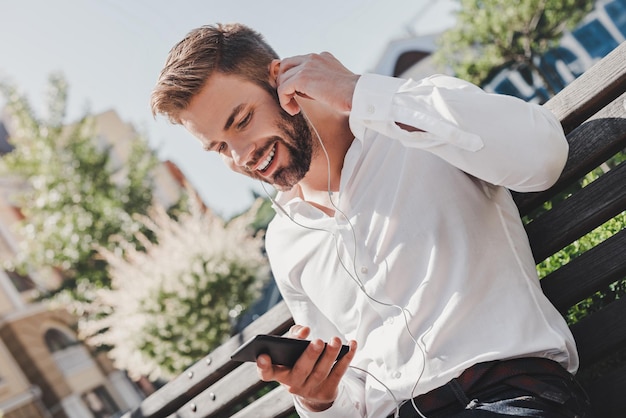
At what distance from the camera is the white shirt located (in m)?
1.56

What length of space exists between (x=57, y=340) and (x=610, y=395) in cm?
2411

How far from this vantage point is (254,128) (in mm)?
2064

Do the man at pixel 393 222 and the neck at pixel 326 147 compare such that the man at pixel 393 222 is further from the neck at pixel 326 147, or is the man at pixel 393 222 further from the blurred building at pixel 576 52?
the blurred building at pixel 576 52

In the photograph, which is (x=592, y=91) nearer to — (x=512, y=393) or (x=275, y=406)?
(x=512, y=393)

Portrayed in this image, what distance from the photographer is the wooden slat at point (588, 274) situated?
190 centimetres

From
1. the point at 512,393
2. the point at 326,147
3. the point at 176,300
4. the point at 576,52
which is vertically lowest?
the point at 512,393

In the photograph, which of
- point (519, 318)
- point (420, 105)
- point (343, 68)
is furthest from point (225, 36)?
point (519, 318)

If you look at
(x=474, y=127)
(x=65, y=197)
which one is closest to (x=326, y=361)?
(x=474, y=127)

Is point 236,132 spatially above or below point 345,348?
above

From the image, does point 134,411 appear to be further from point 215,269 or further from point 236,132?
point 215,269

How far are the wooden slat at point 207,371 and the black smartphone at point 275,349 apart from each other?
0.66 meters

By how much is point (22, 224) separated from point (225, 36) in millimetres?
15813

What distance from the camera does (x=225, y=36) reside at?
2205 millimetres

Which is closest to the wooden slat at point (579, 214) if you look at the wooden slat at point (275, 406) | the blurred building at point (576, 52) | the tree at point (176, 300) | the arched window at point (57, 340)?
the wooden slat at point (275, 406)
